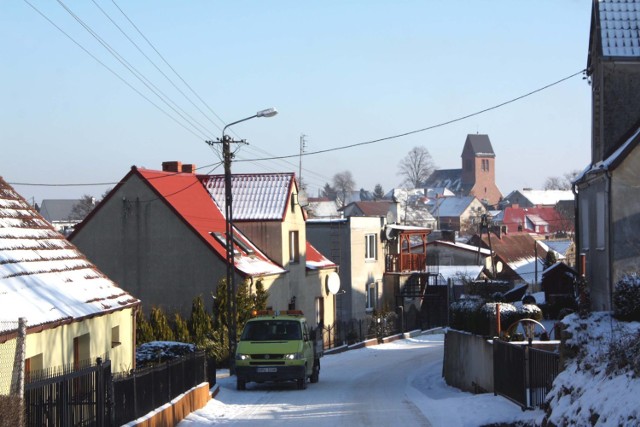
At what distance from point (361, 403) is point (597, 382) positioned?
10.0 m

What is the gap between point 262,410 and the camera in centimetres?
1975

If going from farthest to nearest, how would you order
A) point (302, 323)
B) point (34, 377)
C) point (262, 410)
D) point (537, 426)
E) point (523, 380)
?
point (302, 323) < point (262, 410) < point (523, 380) < point (537, 426) < point (34, 377)

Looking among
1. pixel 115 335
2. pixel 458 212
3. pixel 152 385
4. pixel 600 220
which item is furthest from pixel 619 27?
pixel 458 212

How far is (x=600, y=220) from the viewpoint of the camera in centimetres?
2469

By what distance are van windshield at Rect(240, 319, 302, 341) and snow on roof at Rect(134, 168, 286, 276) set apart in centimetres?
992

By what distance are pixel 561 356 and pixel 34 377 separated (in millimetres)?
7728

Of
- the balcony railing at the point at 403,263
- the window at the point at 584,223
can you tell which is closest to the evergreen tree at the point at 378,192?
the balcony railing at the point at 403,263

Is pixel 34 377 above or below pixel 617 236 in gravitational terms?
below

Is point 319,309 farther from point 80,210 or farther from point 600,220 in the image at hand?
point 80,210

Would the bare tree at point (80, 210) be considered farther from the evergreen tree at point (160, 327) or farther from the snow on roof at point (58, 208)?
the evergreen tree at point (160, 327)

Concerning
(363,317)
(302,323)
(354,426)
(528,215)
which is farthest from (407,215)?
(354,426)

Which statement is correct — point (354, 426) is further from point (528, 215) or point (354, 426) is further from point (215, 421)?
point (528, 215)

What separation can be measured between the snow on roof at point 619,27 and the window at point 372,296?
31852 mm

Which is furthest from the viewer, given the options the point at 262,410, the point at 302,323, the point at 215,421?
the point at 302,323
